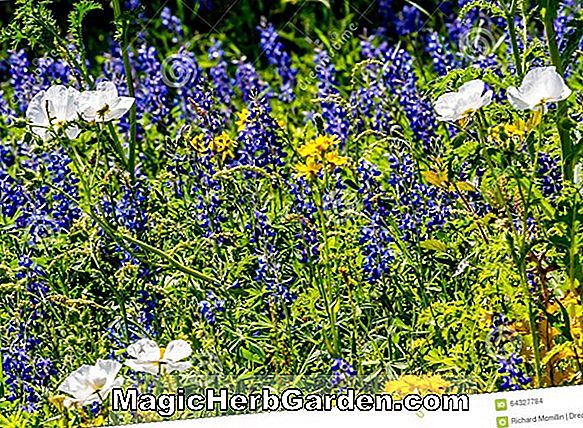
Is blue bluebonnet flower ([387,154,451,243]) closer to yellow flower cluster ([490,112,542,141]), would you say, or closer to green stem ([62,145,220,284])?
yellow flower cluster ([490,112,542,141])

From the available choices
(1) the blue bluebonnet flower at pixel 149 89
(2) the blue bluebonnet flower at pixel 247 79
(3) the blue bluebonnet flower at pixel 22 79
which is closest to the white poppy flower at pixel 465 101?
(1) the blue bluebonnet flower at pixel 149 89

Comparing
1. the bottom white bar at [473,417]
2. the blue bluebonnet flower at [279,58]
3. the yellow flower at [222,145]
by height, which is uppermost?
the blue bluebonnet flower at [279,58]

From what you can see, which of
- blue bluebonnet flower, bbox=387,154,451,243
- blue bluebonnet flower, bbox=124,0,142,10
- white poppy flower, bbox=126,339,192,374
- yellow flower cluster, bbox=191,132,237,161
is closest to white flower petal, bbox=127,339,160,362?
white poppy flower, bbox=126,339,192,374

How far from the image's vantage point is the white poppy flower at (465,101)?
2.51 m

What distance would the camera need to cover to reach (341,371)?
2.59 meters

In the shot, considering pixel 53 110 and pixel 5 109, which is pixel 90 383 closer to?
pixel 53 110

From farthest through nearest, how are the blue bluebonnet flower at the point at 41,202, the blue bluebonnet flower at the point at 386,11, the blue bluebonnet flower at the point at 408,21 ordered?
the blue bluebonnet flower at the point at 386,11 < the blue bluebonnet flower at the point at 408,21 < the blue bluebonnet flower at the point at 41,202

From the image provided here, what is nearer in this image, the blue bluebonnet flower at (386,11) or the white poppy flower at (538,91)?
the white poppy flower at (538,91)

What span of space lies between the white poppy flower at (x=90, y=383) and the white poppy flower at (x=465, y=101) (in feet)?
2.96

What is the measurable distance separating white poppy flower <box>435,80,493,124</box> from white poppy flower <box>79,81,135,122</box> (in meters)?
0.74

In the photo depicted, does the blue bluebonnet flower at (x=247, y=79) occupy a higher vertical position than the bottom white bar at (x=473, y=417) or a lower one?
higher

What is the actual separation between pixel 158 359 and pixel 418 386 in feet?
1.86

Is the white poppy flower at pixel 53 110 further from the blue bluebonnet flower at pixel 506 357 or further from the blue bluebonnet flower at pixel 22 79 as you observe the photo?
the blue bluebonnet flower at pixel 22 79

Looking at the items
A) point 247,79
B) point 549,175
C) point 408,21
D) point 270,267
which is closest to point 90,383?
point 270,267
